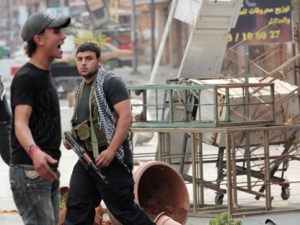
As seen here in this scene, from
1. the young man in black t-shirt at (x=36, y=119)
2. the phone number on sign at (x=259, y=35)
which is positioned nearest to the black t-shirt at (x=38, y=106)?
the young man in black t-shirt at (x=36, y=119)

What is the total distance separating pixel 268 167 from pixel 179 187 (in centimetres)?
120

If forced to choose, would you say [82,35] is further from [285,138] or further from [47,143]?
[47,143]

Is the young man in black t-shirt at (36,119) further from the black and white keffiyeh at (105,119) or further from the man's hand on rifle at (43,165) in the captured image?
the black and white keffiyeh at (105,119)

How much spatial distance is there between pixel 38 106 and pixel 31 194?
502mm

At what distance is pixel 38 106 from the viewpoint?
650 centimetres

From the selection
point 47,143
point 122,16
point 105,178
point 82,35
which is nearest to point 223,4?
point 105,178

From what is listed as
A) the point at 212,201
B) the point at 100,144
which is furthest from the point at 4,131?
the point at 100,144

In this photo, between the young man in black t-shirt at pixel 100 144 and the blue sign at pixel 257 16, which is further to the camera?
the blue sign at pixel 257 16

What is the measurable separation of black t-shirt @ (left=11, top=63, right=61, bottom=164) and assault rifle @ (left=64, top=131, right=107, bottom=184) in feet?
5.38

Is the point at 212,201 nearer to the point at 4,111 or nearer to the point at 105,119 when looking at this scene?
the point at 4,111

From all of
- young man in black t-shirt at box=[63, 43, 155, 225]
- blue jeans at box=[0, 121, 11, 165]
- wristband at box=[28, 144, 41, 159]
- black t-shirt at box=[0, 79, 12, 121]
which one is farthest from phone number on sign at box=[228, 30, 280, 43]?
wristband at box=[28, 144, 41, 159]

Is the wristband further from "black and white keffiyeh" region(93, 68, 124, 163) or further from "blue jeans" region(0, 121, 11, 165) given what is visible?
"blue jeans" region(0, 121, 11, 165)

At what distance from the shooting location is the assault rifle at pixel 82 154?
26.9ft

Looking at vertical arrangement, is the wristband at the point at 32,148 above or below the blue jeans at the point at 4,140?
above
